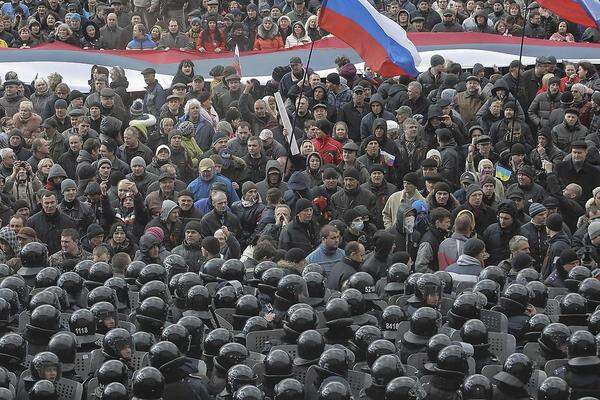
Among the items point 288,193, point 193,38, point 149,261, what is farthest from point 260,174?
point 193,38

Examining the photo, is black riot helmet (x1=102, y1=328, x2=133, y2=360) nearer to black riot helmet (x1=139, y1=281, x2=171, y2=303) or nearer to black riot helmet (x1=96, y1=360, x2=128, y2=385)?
black riot helmet (x1=96, y1=360, x2=128, y2=385)

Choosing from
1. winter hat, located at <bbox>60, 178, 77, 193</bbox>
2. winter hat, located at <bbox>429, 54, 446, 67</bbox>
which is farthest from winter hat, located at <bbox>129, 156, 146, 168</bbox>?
winter hat, located at <bbox>429, 54, 446, 67</bbox>

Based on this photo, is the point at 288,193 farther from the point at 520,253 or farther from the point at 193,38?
the point at 193,38

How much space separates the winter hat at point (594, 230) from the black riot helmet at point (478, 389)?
4.53 meters

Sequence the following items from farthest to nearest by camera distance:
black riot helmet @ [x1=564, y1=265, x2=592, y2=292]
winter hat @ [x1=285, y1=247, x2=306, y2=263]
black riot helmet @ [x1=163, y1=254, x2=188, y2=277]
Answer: winter hat @ [x1=285, y1=247, x2=306, y2=263] → black riot helmet @ [x1=163, y1=254, x2=188, y2=277] → black riot helmet @ [x1=564, y1=265, x2=592, y2=292]

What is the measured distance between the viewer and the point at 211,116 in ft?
67.7

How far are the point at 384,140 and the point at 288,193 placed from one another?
1.95 m

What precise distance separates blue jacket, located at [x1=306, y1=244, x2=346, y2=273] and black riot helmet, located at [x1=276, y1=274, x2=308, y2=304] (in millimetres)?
2024

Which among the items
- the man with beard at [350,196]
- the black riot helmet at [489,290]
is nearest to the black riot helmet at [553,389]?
the black riot helmet at [489,290]

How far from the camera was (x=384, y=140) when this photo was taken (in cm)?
1908

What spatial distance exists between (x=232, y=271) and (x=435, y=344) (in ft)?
9.95

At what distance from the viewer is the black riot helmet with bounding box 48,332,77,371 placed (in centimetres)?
1248

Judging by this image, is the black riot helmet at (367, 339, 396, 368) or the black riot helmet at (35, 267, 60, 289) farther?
the black riot helmet at (35, 267, 60, 289)

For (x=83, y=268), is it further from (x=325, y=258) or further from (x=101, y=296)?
(x=325, y=258)
